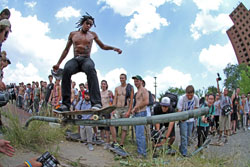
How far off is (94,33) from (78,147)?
12.2 feet

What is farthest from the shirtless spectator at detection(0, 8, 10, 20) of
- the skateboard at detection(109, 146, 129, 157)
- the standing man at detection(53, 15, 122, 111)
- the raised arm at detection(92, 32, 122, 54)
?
the skateboard at detection(109, 146, 129, 157)

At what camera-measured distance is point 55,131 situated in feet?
22.4

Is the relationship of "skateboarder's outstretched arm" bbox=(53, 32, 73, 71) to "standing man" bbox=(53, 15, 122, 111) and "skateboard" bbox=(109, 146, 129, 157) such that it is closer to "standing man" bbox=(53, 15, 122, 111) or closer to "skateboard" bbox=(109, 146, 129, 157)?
"standing man" bbox=(53, 15, 122, 111)

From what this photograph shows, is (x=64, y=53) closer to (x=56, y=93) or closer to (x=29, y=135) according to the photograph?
(x=29, y=135)

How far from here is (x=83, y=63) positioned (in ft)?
12.2

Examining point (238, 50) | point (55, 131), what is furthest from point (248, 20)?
point (55, 131)

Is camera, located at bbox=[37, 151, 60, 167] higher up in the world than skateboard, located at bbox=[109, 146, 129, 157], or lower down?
higher up

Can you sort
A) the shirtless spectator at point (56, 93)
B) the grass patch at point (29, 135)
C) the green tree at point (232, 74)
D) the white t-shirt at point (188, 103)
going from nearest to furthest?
the white t-shirt at point (188, 103)
the grass patch at point (29, 135)
the shirtless spectator at point (56, 93)
the green tree at point (232, 74)

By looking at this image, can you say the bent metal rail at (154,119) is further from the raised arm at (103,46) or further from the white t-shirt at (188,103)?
the white t-shirt at (188,103)

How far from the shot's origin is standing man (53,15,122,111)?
12.0ft

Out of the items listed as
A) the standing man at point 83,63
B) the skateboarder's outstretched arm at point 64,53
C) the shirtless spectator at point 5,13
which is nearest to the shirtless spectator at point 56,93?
the shirtless spectator at point 5,13

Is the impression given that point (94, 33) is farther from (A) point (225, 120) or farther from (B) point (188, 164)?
(A) point (225, 120)

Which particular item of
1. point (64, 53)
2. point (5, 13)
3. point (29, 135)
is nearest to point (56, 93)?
point (29, 135)

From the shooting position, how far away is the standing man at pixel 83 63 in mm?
3643
